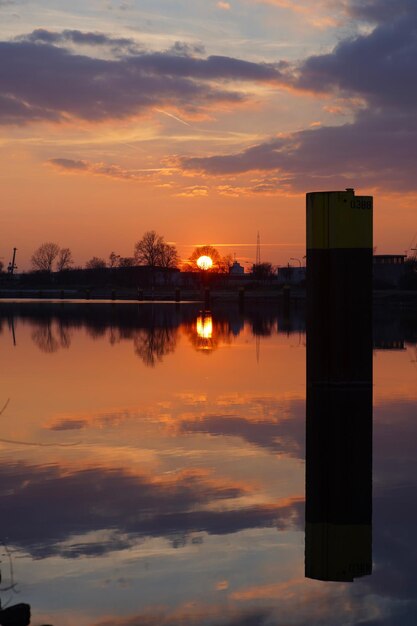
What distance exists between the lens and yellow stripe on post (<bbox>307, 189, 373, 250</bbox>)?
52.5 feet

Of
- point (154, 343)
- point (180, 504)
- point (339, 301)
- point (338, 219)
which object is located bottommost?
point (180, 504)

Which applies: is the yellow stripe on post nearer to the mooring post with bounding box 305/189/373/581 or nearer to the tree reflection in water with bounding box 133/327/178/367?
the mooring post with bounding box 305/189/373/581

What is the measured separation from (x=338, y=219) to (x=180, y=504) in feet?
29.6

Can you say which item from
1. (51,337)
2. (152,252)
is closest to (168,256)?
(152,252)

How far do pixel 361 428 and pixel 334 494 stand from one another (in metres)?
3.75

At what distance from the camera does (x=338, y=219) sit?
16047 mm

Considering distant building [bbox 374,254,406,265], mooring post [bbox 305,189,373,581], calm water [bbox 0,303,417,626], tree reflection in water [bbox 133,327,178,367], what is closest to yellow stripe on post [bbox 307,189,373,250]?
mooring post [bbox 305,189,373,581]

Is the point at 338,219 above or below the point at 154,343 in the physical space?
above

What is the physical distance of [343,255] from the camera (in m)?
16.2

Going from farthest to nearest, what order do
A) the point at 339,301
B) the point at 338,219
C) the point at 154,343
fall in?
the point at 154,343 → the point at 339,301 → the point at 338,219

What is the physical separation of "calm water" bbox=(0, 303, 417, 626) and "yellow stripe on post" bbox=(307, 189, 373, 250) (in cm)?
279

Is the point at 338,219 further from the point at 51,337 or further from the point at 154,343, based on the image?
the point at 51,337

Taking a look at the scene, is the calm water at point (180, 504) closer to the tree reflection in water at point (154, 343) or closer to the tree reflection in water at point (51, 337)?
the tree reflection in water at point (154, 343)

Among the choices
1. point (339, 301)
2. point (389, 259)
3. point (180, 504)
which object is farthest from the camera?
point (389, 259)
